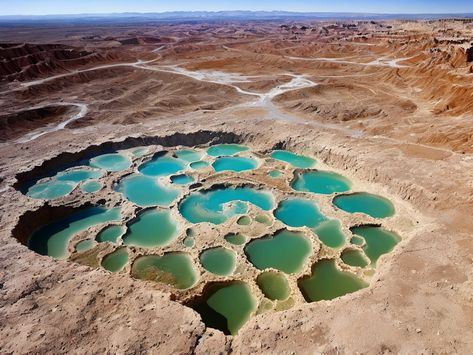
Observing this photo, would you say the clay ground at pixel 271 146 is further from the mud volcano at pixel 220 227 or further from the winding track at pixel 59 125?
the mud volcano at pixel 220 227

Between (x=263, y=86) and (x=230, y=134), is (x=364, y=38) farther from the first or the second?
(x=230, y=134)

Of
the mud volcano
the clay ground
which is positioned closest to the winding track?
the clay ground

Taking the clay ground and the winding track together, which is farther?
the winding track

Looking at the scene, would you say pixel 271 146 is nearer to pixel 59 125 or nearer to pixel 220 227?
pixel 220 227

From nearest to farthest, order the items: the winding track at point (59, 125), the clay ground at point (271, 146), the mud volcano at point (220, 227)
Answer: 1. the clay ground at point (271, 146)
2. the mud volcano at point (220, 227)
3. the winding track at point (59, 125)

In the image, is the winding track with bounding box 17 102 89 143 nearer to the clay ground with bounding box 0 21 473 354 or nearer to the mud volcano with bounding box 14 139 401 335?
the clay ground with bounding box 0 21 473 354

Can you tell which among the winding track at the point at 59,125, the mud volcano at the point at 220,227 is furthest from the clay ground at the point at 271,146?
the mud volcano at the point at 220,227

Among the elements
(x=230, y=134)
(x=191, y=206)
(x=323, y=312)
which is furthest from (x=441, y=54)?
(x=323, y=312)

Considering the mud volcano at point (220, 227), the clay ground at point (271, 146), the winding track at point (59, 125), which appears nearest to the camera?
the clay ground at point (271, 146)
